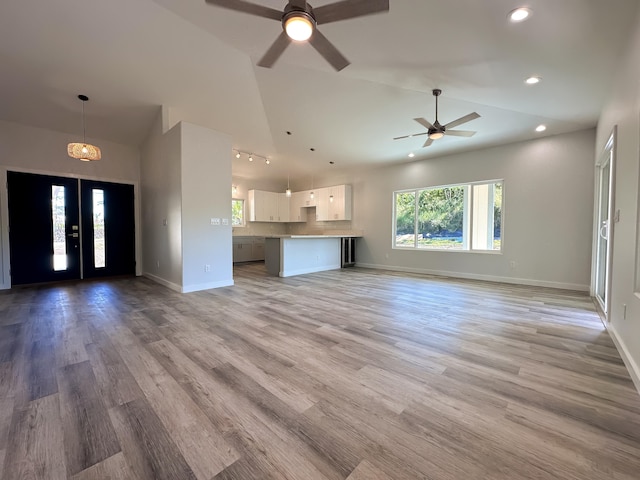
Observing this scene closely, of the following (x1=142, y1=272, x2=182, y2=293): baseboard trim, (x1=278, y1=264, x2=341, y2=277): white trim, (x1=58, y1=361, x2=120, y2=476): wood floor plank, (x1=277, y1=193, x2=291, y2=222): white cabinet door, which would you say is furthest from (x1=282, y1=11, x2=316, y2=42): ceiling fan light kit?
(x1=277, y1=193, x2=291, y2=222): white cabinet door

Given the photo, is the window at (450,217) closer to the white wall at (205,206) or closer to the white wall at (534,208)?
the white wall at (534,208)

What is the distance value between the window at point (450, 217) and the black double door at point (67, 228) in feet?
22.5

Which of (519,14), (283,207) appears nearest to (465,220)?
(519,14)

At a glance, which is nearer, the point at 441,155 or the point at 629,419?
the point at 629,419

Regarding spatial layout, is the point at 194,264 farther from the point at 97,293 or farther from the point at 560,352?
the point at 560,352

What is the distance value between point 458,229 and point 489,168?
1.46 meters

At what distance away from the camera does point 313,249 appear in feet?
23.0

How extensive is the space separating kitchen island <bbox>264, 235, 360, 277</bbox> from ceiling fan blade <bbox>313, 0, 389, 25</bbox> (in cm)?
424

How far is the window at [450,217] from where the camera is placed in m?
5.84

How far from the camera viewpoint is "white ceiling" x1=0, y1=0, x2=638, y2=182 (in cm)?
258

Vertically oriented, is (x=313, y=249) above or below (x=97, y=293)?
above

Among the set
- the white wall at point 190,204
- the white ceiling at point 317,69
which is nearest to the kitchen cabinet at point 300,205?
the white ceiling at point 317,69

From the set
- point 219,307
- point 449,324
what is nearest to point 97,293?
point 219,307

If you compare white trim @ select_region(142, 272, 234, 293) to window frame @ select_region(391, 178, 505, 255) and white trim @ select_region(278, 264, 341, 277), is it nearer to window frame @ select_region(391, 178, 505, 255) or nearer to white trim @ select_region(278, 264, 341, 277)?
white trim @ select_region(278, 264, 341, 277)
